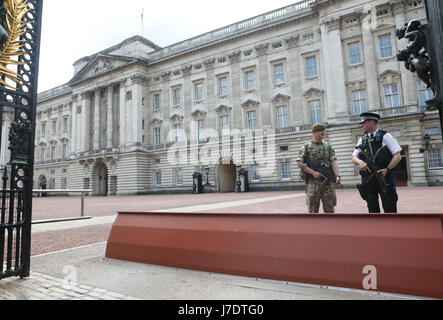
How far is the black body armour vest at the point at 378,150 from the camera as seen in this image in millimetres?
4266

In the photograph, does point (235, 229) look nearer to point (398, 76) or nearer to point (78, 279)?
point (78, 279)

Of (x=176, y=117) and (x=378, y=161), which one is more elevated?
(x=176, y=117)

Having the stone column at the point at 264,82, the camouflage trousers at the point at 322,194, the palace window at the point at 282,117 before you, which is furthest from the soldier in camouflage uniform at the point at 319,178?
the stone column at the point at 264,82

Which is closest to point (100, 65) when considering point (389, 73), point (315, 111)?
point (315, 111)

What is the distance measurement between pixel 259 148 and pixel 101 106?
26.2 meters

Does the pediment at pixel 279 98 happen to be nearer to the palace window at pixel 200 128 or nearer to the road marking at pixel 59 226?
the palace window at pixel 200 128

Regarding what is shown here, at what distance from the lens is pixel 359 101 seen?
26.8 metres

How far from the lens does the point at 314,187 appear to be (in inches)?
187

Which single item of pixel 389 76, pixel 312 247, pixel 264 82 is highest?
pixel 264 82

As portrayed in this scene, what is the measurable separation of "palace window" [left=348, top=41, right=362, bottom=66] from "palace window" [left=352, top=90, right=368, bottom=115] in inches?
113

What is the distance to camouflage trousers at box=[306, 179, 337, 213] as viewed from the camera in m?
4.70

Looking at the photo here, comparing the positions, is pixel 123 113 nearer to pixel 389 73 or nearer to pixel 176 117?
pixel 176 117

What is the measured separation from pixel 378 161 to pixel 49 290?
447cm

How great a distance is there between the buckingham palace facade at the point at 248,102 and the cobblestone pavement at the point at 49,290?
25.8 meters
